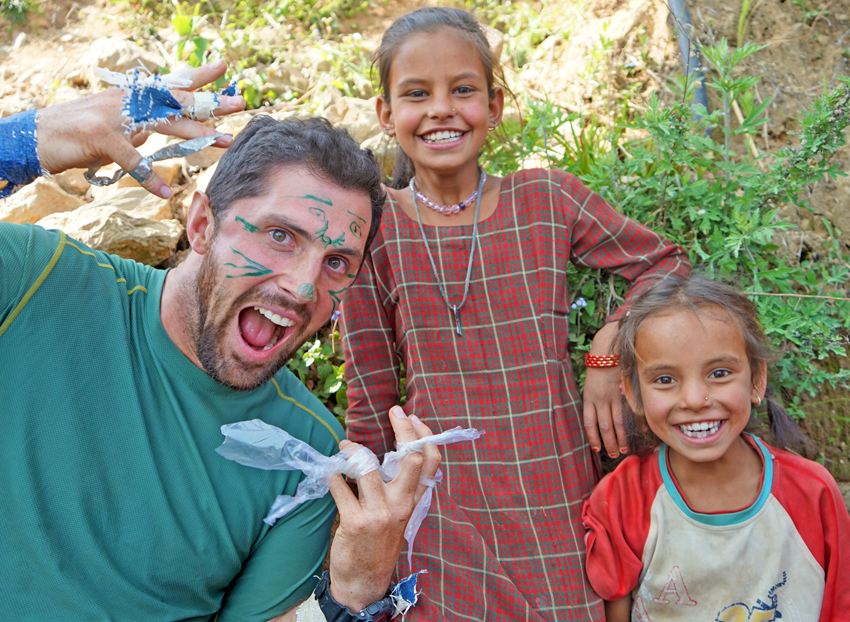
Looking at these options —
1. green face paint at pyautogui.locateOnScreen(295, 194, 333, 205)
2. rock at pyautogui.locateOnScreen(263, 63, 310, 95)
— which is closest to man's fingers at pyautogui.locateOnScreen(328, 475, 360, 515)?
green face paint at pyautogui.locateOnScreen(295, 194, 333, 205)

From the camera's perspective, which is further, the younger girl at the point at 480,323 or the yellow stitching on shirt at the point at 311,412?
the younger girl at the point at 480,323

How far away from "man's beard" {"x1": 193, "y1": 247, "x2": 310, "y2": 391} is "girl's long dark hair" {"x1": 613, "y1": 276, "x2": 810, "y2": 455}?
3.66 ft

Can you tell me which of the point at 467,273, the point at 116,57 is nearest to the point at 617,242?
the point at 467,273

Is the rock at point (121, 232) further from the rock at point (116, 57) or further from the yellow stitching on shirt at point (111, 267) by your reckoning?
the rock at point (116, 57)

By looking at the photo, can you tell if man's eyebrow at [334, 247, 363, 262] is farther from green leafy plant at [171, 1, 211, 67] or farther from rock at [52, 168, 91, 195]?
green leafy plant at [171, 1, 211, 67]

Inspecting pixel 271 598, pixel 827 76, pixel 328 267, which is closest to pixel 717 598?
pixel 271 598

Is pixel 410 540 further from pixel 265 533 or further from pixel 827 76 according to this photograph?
pixel 827 76

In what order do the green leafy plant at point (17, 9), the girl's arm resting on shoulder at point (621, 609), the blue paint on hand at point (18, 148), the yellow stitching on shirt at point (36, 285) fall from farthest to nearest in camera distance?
1. the green leafy plant at point (17, 9)
2. the girl's arm resting on shoulder at point (621, 609)
3. the yellow stitching on shirt at point (36, 285)
4. the blue paint on hand at point (18, 148)

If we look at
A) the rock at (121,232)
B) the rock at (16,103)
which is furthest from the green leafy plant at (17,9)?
the rock at (121,232)

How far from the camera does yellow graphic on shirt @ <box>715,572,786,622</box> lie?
6.33ft

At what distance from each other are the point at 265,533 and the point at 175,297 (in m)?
0.74

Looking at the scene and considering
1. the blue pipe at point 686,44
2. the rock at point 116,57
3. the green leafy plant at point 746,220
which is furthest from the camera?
the rock at point 116,57

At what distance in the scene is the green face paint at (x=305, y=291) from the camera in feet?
5.62

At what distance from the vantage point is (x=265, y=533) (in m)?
→ 1.84
